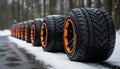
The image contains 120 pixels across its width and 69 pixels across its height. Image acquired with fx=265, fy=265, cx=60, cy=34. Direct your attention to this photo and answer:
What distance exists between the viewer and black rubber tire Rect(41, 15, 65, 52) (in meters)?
7.99

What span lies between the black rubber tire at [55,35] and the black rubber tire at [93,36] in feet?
7.41

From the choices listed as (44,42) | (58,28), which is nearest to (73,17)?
(58,28)

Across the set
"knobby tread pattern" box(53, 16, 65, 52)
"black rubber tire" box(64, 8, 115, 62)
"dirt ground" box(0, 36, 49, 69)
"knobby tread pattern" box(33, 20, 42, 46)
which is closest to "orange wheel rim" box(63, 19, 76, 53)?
"black rubber tire" box(64, 8, 115, 62)

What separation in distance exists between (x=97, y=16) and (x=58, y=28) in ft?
8.76

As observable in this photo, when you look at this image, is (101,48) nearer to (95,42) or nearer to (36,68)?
(95,42)

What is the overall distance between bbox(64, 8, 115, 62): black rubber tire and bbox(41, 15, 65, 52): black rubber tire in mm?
2259

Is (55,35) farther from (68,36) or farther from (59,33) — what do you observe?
(68,36)

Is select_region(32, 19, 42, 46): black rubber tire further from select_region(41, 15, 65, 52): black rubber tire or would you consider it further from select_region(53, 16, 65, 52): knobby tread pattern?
select_region(53, 16, 65, 52): knobby tread pattern

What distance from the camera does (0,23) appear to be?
61.7 meters

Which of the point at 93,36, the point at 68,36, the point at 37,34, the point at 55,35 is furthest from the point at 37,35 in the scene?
the point at 93,36

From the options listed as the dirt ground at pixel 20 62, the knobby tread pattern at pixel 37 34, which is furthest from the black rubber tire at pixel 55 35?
the knobby tread pattern at pixel 37 34

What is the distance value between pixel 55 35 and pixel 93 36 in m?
2.80

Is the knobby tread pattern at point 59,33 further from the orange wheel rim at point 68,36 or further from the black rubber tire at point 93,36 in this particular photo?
the black rubber tire at point 93,36

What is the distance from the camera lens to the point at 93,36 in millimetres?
5395
